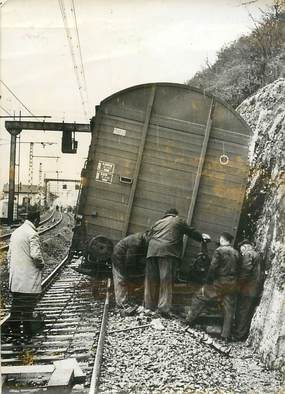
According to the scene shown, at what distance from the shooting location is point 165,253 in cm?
671

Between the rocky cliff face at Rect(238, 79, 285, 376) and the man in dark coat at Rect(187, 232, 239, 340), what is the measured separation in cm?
44

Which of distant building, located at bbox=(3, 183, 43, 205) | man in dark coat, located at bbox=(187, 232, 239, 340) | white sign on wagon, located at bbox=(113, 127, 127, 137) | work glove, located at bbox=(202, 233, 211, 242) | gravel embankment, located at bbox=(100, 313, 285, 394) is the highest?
white sign on wagon, located at bbox=(113, 127, 127, 137)

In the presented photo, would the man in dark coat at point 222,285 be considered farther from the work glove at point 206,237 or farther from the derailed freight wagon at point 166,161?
the derailed freight wagon at point 166,161

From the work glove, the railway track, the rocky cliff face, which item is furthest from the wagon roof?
the railway track

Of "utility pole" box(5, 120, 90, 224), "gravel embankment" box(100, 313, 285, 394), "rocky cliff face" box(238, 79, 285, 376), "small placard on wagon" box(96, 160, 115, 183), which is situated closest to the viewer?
"gravel embankment" box(100, 313, 285, 394)

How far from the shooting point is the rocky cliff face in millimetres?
5434

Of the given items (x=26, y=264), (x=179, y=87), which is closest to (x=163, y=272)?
(x=26, y=264)

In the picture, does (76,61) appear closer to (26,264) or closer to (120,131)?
(120,131)

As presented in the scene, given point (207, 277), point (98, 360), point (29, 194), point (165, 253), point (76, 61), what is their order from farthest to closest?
point (29, 194), point (76, 61), point (165, 253), point (207, 277), point (98, 360)

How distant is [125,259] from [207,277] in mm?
1351

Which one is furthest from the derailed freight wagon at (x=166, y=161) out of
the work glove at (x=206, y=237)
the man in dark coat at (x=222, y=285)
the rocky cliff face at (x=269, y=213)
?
the man in dark coat at (x=222, y=285)

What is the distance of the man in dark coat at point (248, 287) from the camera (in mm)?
6324

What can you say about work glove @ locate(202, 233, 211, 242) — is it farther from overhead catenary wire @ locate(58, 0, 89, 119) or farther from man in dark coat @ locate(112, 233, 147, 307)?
overhead catenary wire @ locate(58, 0, 89, 119)

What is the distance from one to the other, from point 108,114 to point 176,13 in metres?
1.91
